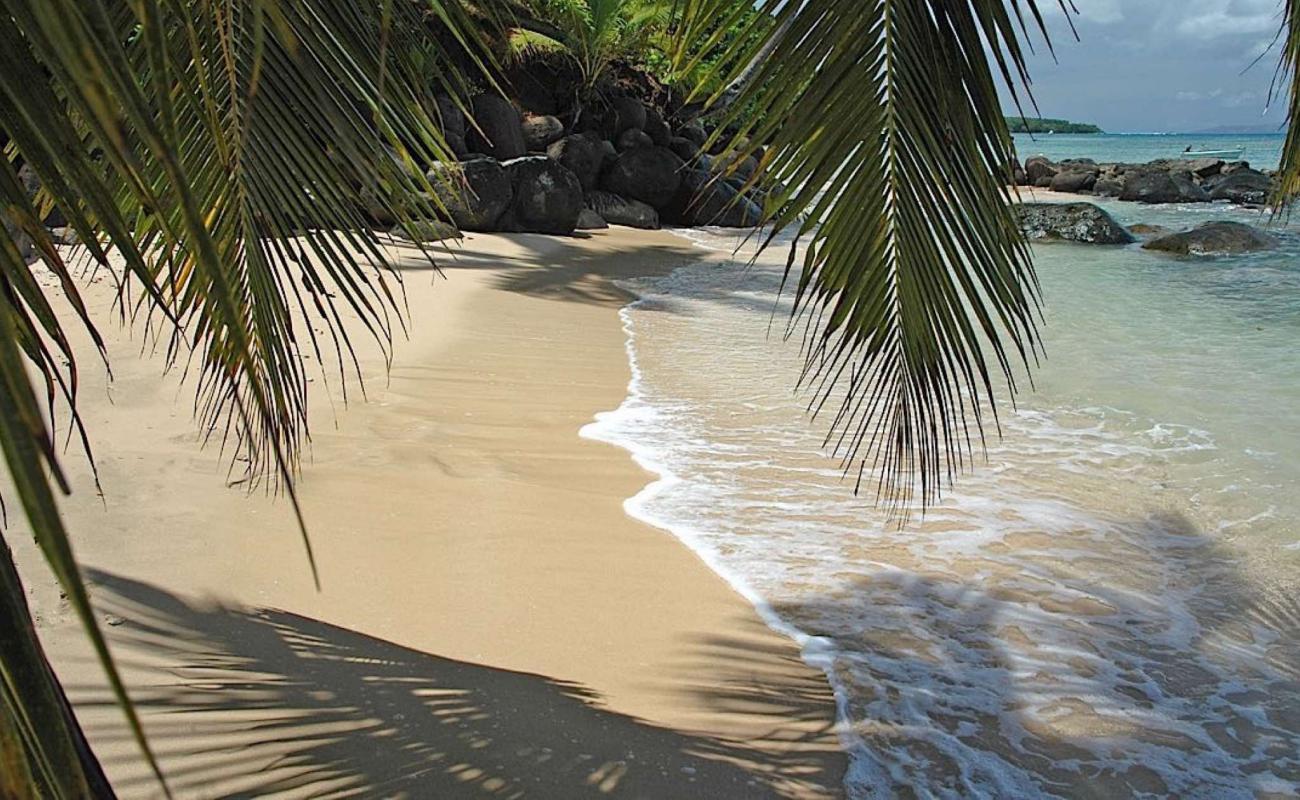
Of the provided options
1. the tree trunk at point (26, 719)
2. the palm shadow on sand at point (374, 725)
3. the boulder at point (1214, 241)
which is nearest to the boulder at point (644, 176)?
the boulder at point (1214, 241)

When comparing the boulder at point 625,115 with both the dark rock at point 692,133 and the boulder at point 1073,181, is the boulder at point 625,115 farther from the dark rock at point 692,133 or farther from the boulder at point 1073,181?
the boulder at point 1073,181

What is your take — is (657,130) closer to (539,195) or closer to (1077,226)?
(539,195)

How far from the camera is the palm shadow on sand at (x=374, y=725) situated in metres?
2.30

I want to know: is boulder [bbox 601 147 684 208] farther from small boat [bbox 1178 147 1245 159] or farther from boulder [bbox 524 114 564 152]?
small boat [bbox 1178 147 1245 159]

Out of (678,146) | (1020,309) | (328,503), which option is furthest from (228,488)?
(678,146)

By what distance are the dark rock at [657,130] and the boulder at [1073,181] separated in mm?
19695

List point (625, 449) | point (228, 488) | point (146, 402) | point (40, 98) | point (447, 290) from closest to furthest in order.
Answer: point (40, 98)
point (228, 488)
point (146, 402)
point (625, 449)
point (447, 290)

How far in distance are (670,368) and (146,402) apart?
3.75 m

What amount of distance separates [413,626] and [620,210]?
51.3ft

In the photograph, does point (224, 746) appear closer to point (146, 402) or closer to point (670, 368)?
point (146, 402)

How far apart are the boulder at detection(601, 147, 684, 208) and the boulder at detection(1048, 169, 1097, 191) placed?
21.0 m

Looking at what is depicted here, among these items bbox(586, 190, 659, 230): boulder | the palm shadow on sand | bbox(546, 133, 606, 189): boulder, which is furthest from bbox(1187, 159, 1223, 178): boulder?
the palm shadow on sand

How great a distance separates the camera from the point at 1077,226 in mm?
19109

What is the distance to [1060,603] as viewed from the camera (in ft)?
13.3
